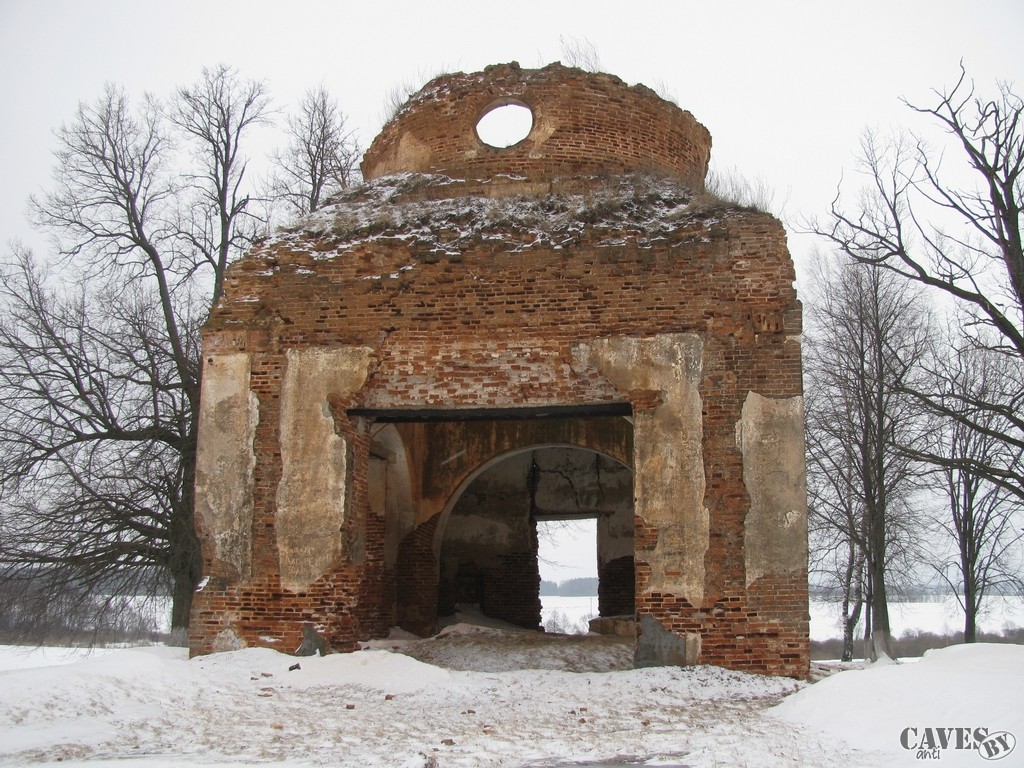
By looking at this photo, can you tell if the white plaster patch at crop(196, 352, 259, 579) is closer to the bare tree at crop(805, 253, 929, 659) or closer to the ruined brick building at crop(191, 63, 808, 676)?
the ruined brick building at crop(191, 63, 808, 676)

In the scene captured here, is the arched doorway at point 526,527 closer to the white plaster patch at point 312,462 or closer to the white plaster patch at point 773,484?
the white plaster patch at point 312,462

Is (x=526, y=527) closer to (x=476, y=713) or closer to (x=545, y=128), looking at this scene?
(x=545, y=128)

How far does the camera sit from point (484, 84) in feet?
35.7

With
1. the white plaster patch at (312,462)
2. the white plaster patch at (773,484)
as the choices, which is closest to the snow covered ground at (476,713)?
the white plaster patch at (312,462)

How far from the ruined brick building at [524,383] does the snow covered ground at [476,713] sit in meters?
0.60

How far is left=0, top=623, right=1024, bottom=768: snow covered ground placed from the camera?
4898 millimetres

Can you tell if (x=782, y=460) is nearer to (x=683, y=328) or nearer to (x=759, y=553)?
(x=759, y=553)

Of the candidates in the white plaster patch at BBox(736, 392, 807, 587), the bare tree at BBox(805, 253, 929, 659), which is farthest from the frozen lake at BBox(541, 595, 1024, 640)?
the white plaster patch at BBox(736, 392, 807, 587)

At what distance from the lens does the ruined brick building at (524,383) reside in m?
7.77

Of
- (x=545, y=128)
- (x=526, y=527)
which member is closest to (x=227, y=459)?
(x=545, y=128)

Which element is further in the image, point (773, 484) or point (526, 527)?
point (526, 527)

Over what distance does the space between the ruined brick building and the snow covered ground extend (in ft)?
1.96

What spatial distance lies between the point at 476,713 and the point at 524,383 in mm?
3043

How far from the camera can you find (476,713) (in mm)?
6395
